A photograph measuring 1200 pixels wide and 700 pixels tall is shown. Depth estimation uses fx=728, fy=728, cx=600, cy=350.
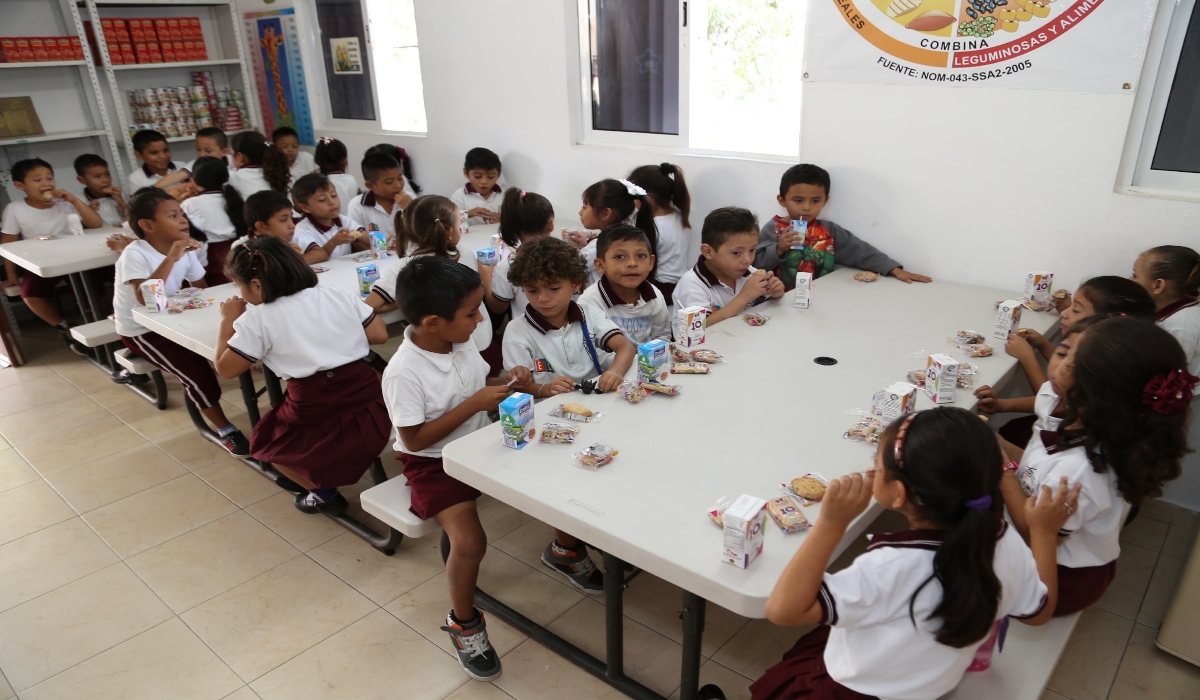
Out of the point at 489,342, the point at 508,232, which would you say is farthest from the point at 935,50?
the point at 489,342

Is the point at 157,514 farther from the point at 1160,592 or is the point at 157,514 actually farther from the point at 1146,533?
the point at 1146,533

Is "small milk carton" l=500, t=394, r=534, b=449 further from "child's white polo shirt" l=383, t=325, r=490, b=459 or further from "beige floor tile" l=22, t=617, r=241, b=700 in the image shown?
"beige floor tile" l=22, t=617, r=241, b=700

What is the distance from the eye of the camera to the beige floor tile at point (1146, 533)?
2.53 m

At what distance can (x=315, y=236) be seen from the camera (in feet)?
12.0

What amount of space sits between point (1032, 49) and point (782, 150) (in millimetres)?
1186

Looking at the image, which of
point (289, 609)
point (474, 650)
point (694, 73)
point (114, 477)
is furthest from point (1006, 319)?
point (114, 477)

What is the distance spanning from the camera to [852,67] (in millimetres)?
3074

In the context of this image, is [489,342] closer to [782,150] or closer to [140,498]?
[140,498]

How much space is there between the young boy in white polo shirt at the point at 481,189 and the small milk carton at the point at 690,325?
7.92 feet

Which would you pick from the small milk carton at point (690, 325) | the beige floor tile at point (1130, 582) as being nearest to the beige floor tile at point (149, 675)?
the small milk carton at point (690, 325)

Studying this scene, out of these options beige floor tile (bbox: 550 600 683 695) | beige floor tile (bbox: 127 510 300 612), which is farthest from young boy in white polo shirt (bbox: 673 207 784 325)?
beige floor tile (bbox: 127 510 300 612)

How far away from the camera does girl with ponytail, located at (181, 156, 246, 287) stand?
4098mm

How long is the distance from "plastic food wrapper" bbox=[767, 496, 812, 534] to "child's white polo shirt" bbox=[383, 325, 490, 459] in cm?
91

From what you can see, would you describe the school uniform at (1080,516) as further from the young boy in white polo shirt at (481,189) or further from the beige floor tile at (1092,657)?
Result: the young boy in white polo shirt at (481,189)
